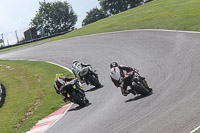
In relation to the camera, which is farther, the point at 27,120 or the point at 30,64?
the point at 30,64

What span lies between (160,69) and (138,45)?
27.1 ft

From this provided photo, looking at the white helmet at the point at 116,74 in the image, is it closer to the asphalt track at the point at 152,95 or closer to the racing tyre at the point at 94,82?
the asphalt track at the point at 152,95

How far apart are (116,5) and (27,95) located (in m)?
94.0

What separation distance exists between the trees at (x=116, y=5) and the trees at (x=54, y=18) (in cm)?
1171

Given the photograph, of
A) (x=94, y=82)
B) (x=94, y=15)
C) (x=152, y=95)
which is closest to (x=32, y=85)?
(x=94, y=82)

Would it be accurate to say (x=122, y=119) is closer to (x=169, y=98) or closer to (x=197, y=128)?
(x=169, y=98)

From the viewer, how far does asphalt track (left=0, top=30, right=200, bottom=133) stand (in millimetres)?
10094

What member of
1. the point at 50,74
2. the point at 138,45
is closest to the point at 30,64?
the point at 50,74

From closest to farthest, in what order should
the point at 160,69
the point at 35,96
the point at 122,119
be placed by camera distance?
the point at 122,119
the point at 160,69
the point at 35,96

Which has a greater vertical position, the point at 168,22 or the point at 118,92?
the point at 168,22

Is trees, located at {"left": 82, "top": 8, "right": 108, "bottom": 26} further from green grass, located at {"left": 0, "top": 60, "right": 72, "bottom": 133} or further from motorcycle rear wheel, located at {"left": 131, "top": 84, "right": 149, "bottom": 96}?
motorcycle rear wheel, located at {"left": 131, "top": 84, "right": 149, "bottom": 96}

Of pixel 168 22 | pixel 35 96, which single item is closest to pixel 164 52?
pixel 35 96

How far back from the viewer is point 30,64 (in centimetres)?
3167

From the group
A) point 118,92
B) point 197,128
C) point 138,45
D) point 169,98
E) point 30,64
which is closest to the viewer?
point 197,128
